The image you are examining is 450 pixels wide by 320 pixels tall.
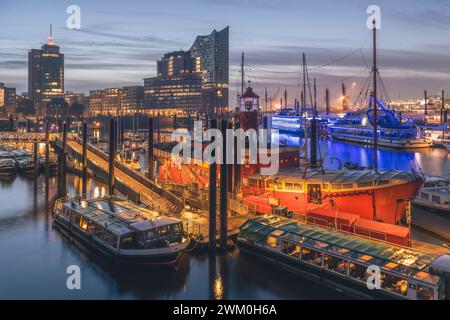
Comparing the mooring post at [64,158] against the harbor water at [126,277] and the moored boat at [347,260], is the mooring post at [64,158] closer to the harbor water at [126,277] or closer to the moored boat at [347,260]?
the harbor water at [126,277]

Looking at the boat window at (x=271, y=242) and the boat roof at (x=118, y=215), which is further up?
the boat roof at (x=118, y=215)

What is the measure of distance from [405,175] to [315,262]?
9.12 m

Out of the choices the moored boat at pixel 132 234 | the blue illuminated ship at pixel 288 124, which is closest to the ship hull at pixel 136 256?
the moored boat at pixel 132 234

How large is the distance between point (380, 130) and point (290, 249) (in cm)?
6997

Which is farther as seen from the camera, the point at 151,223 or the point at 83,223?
the point at 83,223

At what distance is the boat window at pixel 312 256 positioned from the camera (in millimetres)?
16184

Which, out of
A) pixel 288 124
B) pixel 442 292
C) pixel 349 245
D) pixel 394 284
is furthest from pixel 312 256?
pixel 288 124

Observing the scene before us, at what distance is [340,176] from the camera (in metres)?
23.0

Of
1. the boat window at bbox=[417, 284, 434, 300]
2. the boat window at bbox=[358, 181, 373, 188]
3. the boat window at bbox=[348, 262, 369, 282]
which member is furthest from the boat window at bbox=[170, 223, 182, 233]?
the boat window at bbox=[358, 181, 373, 188]

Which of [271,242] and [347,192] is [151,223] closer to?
[271,242]

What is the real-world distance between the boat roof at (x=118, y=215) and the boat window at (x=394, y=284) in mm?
8807

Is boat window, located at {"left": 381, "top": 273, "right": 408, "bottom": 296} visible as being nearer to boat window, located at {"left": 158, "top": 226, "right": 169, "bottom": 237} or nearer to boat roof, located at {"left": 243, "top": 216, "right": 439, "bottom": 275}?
boat roof, located at {"left": 243, "top": 216, "right": 439, "bottom": 275}

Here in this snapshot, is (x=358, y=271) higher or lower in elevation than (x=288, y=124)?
lower
